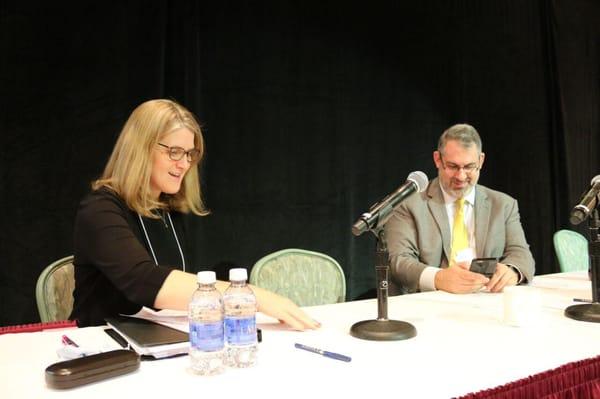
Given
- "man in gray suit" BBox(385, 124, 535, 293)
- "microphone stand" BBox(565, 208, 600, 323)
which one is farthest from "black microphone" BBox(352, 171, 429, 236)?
"man in gray suit" BBox(385, 124, 535, 293)

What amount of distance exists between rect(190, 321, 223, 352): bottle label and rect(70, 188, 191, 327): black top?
36 centimetres

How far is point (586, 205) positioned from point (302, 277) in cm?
119

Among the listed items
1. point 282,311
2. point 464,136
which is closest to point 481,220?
point 464,136

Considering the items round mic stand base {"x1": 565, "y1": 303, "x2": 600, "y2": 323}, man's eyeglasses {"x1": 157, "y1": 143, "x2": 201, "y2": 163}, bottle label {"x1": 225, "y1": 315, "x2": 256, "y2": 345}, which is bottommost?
round mic stand base {"x1": 565, "y1": 303, "x2": 600, "y2": 323}

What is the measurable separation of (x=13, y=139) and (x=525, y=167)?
3451 mm

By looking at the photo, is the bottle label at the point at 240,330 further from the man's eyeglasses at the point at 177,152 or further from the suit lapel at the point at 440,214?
the suit lapel at the point at 440,214

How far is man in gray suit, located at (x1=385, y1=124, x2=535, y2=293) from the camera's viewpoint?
7.86ft

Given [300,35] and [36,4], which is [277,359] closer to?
[36,4]

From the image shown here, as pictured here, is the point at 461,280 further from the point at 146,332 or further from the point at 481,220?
the point at 146,332

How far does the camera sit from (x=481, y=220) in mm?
2459

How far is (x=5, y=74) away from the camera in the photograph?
2.57m

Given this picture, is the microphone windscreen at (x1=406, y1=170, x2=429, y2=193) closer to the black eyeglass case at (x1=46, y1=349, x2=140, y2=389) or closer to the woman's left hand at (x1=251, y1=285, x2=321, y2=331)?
the woman's left hand at (x1=251, y1=285, x2=321, y2=331)

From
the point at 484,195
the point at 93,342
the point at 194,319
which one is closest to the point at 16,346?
the point at 93,342

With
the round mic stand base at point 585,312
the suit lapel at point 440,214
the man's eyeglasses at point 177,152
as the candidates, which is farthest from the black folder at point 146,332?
the suit lapel at point 440,214
